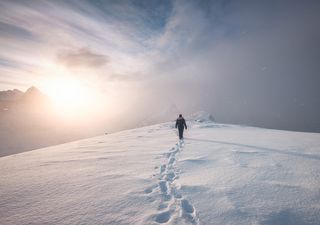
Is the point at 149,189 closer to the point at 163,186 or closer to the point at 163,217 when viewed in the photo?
the point at 163,186

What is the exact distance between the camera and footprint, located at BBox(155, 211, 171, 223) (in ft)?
10.4

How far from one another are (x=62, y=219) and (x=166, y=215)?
80.6 inches

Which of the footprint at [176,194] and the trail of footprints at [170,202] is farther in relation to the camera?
the footprint at [176,194]

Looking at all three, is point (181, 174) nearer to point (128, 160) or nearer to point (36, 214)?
point (128, 160)

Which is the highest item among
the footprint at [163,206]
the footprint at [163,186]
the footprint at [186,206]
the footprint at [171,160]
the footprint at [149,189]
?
the footprint at [171,160]

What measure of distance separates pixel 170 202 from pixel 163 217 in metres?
0.51

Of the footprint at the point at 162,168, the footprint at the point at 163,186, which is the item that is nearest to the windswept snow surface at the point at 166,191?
the footprint at the point at 163,186

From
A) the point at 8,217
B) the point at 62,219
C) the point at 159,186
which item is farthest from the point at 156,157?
the point at 8,217

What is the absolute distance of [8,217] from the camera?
3.28 meters

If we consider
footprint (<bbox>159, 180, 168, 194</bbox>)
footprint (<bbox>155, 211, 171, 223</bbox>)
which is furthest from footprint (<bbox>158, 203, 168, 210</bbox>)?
footprint (<bbox>159, 180, 168, 194</bbox>)

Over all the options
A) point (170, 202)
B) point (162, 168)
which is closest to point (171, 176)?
point (162, 168)

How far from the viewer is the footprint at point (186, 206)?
3416mm

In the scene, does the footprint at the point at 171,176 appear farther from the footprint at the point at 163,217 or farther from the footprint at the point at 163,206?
the footprint at the point at 163,217

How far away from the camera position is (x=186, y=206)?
3582 mm
